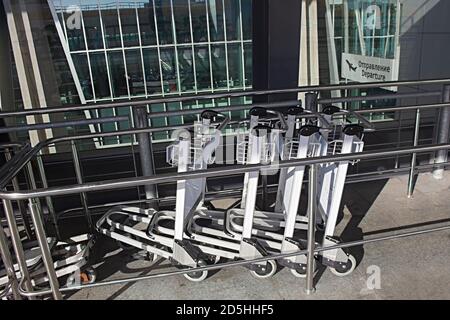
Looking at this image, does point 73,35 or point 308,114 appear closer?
point 308,114

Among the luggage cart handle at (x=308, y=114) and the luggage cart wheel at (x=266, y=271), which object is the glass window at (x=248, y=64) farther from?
the luggage cart wheel at (x=266, y=271)

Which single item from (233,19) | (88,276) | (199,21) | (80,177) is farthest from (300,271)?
(199,21)

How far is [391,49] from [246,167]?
4864 millimetres

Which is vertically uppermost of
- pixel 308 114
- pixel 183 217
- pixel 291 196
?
pixel 308 114

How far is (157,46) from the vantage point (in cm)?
516

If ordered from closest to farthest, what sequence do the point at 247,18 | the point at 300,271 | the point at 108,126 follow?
the point at 300,271
the point at 247,18
the point at 108,126

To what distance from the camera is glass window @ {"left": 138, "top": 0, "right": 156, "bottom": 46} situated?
4848mm

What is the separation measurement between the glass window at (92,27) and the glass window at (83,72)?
210 mm

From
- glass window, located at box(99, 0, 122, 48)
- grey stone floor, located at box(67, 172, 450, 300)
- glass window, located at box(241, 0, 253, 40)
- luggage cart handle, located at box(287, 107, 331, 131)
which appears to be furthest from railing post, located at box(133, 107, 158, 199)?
Answer: glass window, located at box(99, 0, 122, 48)

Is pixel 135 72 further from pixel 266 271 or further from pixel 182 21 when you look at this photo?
pixel 266 271

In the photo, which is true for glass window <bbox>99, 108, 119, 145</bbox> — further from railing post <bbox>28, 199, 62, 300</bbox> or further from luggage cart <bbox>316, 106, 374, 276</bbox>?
luggage cart <bbox>316, 106, 374, 276</bbox>

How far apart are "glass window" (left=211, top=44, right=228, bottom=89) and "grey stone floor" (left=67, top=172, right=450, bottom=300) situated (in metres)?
3.11

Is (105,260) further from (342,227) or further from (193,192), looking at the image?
(342,227)

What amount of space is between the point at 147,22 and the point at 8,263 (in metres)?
3.90
